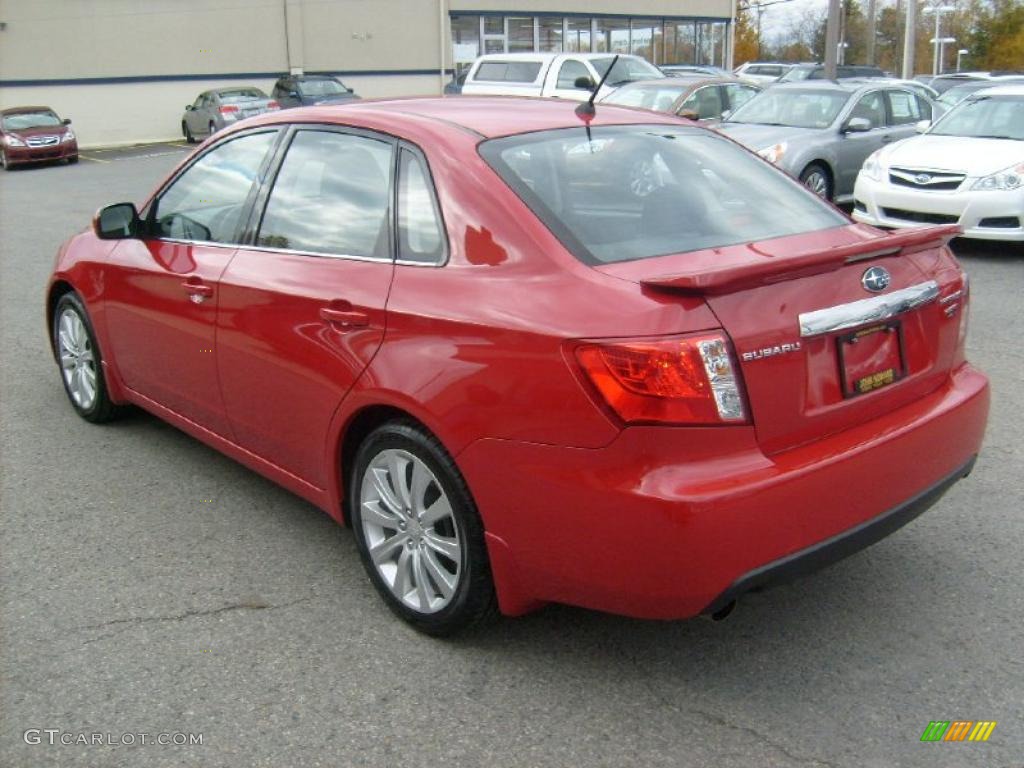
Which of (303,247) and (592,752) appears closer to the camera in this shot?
(592,752)

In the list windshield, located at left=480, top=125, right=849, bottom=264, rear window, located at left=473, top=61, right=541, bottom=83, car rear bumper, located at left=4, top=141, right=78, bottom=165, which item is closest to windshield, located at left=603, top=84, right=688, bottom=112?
rear window, located at left=473, top=61, right=541, bottom=83

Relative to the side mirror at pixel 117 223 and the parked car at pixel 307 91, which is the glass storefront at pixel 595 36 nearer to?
the parked car at pixel 307 91

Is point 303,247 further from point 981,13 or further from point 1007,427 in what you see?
point 981,13

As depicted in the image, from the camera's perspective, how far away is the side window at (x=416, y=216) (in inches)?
133

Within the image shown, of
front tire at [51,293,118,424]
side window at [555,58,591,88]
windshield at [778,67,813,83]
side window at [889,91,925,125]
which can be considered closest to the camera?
front tire at [51,293,118,424]

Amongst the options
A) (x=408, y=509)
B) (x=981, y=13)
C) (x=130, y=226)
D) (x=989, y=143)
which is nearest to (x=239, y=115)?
(x=989, y=143)

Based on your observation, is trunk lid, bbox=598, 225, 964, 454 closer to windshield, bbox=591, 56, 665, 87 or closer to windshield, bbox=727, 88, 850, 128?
windshield, bbox=727, 88, 850, 128

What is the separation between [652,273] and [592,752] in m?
1.30

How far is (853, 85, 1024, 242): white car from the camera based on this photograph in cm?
966

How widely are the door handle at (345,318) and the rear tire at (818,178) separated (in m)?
9.32

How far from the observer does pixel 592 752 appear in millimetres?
2863

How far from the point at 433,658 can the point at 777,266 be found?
1.56 meters

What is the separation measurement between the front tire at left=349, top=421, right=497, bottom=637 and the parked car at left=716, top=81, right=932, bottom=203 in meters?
8.99

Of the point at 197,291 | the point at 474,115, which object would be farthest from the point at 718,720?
the point at 197,291
